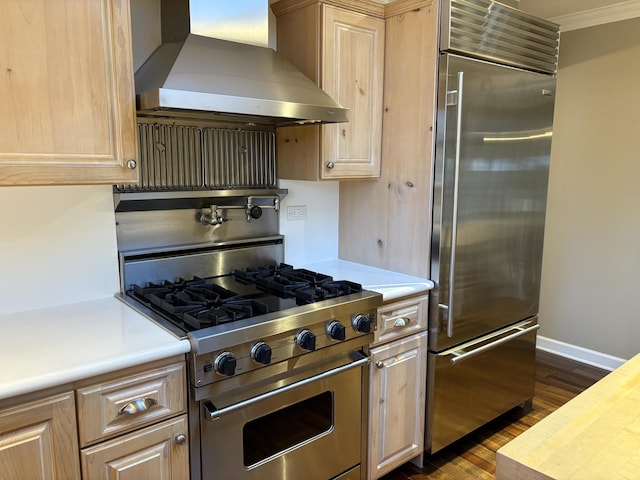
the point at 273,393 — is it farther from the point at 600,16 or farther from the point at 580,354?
the point at 600,16

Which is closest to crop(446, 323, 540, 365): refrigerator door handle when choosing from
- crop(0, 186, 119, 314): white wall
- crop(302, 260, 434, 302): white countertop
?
crop(302, 260, 434, 302): white countertop

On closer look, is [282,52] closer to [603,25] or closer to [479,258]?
[479,258]

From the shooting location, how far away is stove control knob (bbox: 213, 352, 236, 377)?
1.54 metres

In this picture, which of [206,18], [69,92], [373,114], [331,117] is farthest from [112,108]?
[373,114]

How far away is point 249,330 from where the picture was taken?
1.60 m

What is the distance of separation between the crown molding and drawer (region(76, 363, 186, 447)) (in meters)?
3.37

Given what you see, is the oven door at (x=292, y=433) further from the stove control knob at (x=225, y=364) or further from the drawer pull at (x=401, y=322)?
the drawer pull at (x=401, y=322)

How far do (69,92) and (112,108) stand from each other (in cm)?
13

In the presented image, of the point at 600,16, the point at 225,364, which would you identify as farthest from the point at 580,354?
the point at 225,364

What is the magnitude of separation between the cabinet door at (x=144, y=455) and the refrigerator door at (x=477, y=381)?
1.24m

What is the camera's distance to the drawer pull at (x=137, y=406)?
142 centimetres

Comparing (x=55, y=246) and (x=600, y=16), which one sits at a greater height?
(x=600, y=16)

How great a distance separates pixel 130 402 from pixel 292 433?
0.66 m

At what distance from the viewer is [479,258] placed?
241cm
